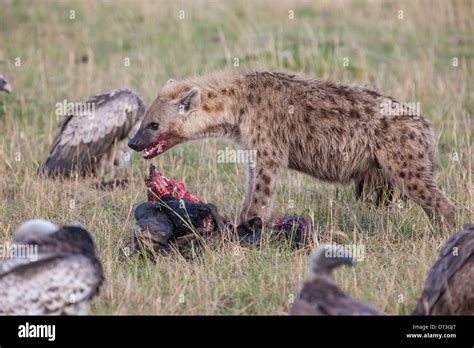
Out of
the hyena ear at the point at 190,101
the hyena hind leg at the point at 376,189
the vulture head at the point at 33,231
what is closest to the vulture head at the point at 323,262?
the vulture head at the point at 33,231

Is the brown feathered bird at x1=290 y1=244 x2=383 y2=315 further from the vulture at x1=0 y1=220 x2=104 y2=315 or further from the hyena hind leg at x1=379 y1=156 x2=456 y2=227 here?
the hyena hind leg at x1=379 y1=156 x2=456 y2=227

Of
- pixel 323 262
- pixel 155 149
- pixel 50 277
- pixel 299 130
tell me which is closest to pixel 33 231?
pixel 50 277

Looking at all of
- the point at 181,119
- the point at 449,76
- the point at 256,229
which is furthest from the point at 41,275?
the point at 449,76

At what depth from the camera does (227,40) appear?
12.7m

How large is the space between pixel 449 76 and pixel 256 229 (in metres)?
5.66

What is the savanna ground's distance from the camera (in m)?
5.83

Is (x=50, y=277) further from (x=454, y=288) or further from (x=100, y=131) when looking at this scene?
(x=100, y=131)

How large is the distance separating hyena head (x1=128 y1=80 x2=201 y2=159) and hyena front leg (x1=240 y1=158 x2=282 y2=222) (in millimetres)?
694

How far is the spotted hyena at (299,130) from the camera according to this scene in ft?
22.5

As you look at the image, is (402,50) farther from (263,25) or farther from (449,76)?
(263,25)

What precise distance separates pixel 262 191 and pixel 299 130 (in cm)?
56

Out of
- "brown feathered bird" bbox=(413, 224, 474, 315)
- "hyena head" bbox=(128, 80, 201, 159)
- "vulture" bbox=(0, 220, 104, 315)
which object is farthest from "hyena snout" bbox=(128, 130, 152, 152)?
"brown feathered bird" bbox=(413, 224, 474, 315)

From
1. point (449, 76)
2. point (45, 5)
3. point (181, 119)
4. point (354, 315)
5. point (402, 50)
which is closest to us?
point (354, 315)

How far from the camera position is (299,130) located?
713 centimetres
